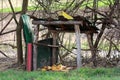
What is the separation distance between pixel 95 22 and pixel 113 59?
1.26 metres

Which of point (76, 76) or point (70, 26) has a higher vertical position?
point (70, 26)

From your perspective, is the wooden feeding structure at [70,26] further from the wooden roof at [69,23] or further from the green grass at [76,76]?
the green grass at [76,76]

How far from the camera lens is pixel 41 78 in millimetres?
7199

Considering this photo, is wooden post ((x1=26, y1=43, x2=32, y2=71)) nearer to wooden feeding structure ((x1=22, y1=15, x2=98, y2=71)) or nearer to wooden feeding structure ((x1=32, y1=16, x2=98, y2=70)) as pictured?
wooden feeding structure ((x1=22, y1=15, x2=98, y2=71))

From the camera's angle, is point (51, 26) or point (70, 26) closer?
point (70, 26)

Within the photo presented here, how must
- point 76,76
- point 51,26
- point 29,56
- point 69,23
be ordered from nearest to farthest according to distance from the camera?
point 76,76 → point 69,23 → point 29,56 → point 51,26

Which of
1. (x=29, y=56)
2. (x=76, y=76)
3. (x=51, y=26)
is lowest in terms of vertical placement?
(x=29, y=56)

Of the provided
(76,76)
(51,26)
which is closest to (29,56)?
(51,26)

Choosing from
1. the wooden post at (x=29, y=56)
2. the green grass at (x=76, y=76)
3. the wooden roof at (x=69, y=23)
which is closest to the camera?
the green grass at (x=76, y=76)

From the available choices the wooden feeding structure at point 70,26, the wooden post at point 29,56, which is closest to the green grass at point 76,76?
the wooden feeding structure at point 70,26

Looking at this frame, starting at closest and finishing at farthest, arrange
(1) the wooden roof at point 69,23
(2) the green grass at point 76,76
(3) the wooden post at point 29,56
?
(2) the green grass at point 76,76, (1) the wooden roof at point 69,23, (3) the wooden post at point 29,56

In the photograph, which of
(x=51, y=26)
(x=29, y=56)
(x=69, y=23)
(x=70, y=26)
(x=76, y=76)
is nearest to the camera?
(x=76, y=76)

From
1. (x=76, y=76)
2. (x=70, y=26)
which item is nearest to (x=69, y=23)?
(x=70, y=26)

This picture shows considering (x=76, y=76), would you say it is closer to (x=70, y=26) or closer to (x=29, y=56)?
(x=29, y=56)
